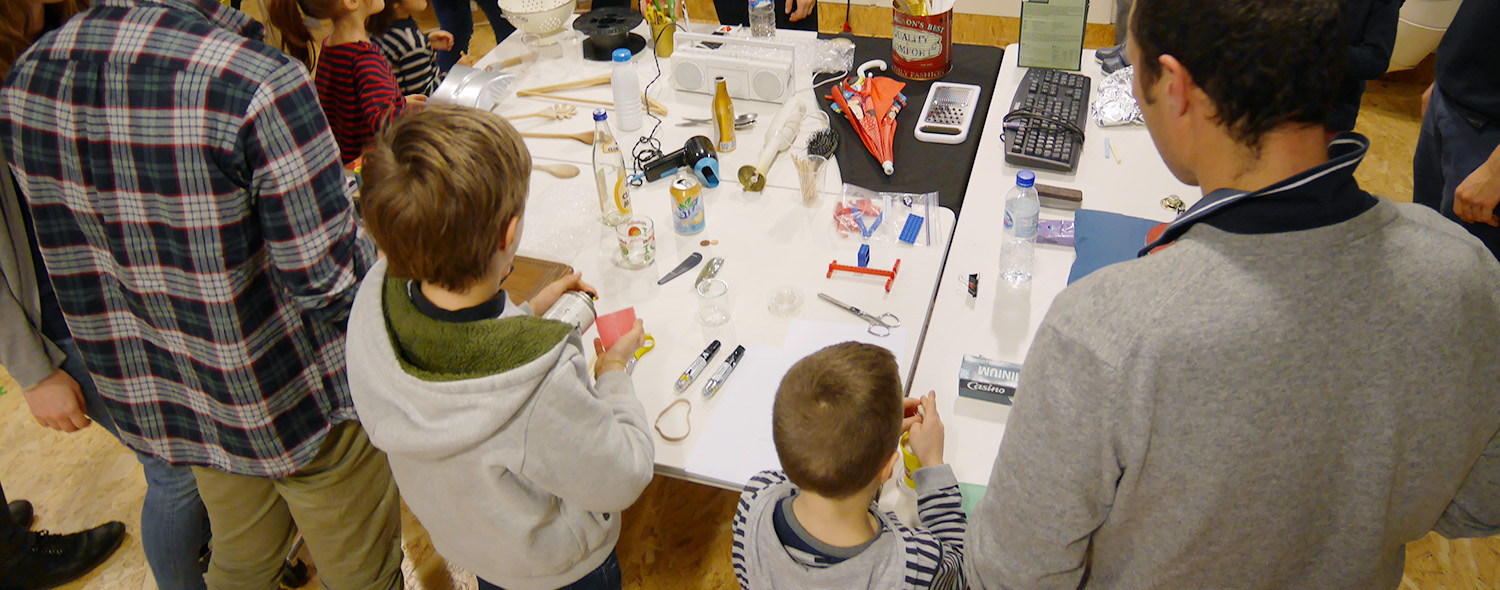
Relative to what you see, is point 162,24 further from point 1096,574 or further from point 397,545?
point 1096,574

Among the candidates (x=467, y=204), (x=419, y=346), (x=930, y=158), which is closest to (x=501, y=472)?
(x=419, y=346)

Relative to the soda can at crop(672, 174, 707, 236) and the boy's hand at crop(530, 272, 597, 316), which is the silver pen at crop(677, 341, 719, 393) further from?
the soda can at crop(672, 174, 707, 236)

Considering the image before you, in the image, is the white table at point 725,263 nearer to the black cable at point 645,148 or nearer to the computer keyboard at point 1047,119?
the black cable at point 645,148

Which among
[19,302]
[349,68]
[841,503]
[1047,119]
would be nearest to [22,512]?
[19,302]

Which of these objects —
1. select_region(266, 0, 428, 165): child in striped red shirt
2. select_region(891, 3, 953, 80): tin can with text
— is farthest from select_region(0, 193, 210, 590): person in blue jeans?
select_region(891, 3, 953, 80): tin can with text

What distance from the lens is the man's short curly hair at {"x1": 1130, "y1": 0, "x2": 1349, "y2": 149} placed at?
0.87 meters

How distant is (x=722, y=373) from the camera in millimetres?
1676

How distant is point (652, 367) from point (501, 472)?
1.72ft

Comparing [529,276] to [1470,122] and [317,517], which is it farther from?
[1470,122]

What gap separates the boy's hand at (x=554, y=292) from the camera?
165 centimetres

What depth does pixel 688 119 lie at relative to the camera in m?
2.60

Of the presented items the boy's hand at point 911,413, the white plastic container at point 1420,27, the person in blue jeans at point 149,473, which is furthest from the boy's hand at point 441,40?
the white plastic container at point 1420,27

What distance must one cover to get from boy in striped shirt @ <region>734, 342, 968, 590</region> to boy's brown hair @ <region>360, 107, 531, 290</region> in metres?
0.49

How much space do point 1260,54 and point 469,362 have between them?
3.31 ft
